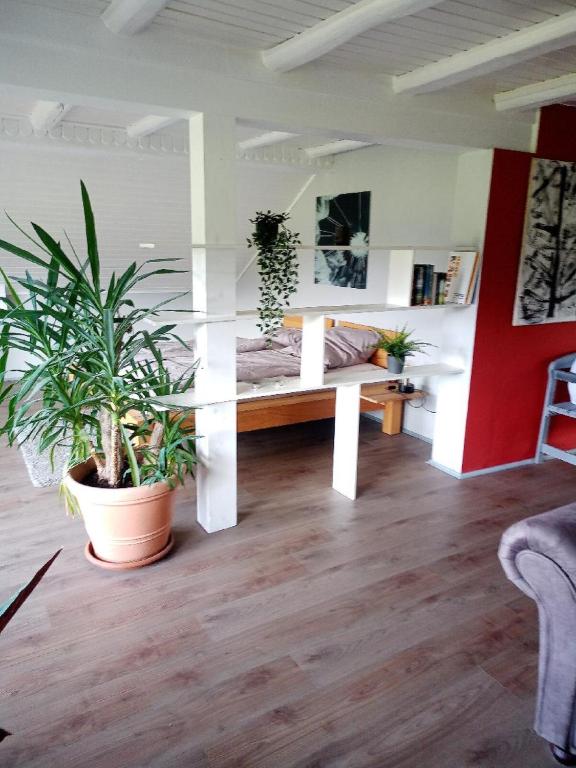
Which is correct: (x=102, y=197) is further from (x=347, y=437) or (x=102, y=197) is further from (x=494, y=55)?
(x=494, y=55)

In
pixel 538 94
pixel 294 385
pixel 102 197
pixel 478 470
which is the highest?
pixel 538 94

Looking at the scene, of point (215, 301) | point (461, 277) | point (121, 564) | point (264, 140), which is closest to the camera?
point (121, 564)

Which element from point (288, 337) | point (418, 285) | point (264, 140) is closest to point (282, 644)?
point (418, 285)

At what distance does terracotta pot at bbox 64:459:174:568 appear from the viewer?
2605 millimetres

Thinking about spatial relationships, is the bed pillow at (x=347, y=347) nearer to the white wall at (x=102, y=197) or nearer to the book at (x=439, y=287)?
the book at (x=439, y=287)

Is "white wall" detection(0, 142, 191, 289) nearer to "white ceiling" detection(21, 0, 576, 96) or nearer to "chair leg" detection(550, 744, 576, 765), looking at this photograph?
"white ceiling" detection(21, 0, 576, 96)

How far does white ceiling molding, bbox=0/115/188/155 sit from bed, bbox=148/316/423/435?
1.61 metres

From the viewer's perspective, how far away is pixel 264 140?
450 cm

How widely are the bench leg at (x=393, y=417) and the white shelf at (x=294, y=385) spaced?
2.91ft

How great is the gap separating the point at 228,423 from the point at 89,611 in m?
1.09

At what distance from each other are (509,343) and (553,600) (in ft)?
7.89

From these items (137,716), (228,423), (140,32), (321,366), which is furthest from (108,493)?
(140,32)

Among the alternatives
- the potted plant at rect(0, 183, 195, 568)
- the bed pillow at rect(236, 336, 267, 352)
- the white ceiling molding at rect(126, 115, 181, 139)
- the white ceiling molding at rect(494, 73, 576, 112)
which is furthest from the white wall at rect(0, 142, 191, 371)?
the white ceiling molding at rect(494, 73, 576, 112)

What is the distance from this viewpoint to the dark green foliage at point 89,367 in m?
2.37
